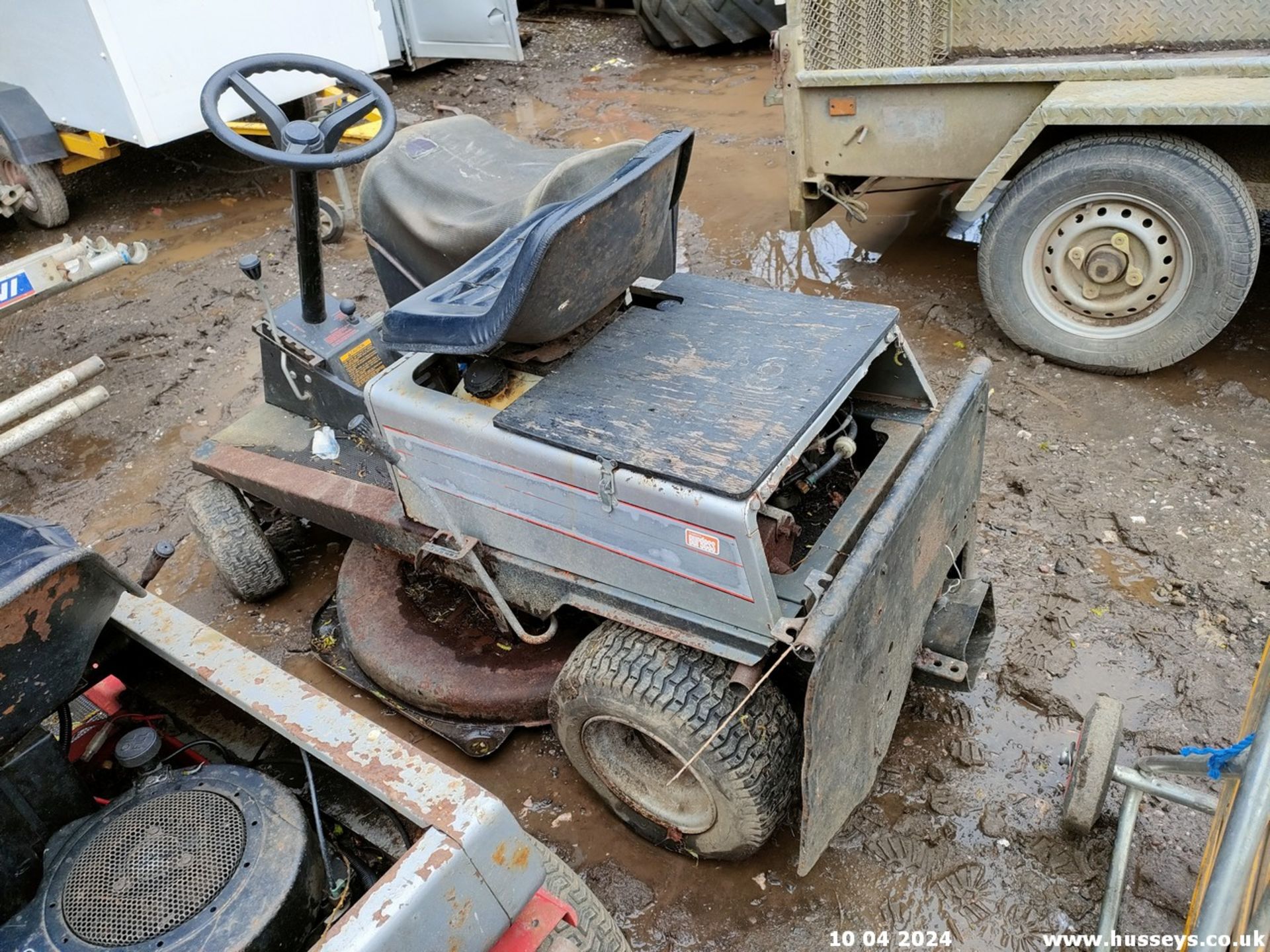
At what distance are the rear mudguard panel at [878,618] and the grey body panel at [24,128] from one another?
632cm

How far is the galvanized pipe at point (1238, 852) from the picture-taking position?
1.34 metres

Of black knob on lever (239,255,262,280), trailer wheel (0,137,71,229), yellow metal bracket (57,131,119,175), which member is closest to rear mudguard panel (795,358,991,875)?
black knob on lever (239,255,262,280)

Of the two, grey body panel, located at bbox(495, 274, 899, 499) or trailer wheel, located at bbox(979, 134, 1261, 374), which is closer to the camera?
grey body panel, located at bbox(495, 274, 899, 499)

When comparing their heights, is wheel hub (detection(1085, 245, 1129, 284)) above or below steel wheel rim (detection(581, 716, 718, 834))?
above

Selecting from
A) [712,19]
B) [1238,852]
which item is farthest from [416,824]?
[712,19]

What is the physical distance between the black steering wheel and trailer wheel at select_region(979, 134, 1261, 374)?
2.67m

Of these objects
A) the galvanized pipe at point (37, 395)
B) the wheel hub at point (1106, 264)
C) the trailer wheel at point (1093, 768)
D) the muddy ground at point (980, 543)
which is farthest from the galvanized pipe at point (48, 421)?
the wheel hub at point (1106, 264)

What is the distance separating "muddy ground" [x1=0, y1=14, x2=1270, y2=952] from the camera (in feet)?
7.96

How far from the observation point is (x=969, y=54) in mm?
5453

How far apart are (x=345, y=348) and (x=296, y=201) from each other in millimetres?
506

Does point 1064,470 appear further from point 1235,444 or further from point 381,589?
point 381,589

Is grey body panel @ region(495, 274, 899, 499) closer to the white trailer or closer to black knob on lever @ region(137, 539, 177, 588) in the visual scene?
black knob on lever @ region(137, 539, 177, 588)

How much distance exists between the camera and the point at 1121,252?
387cm

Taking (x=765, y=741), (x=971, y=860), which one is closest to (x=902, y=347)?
(x=765, y=741)
